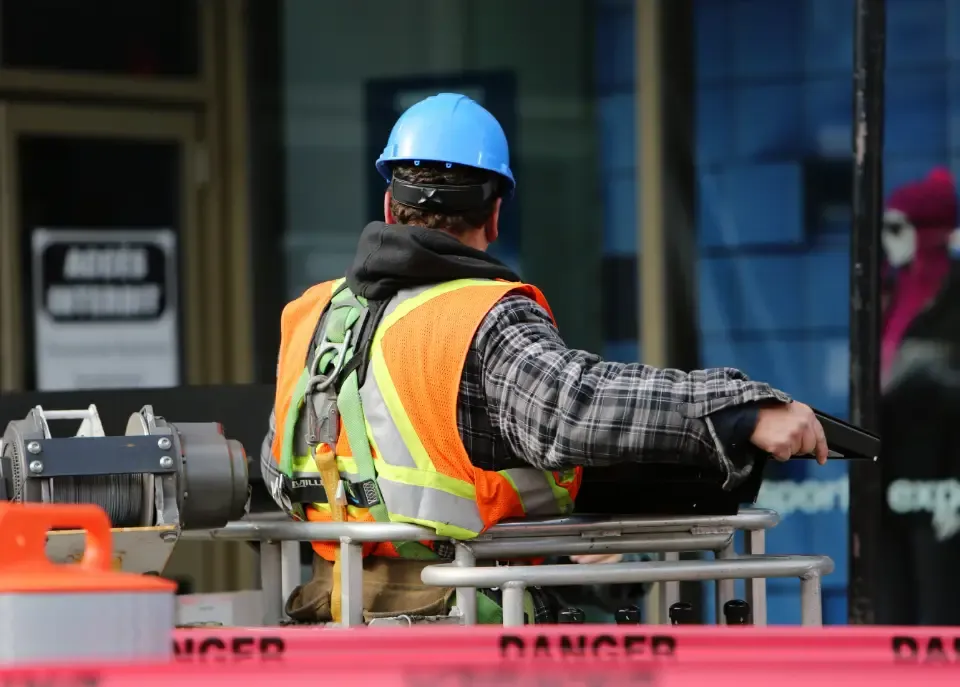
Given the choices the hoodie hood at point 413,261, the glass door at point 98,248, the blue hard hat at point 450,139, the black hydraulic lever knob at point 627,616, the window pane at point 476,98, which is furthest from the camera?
the glass door at point 98,248

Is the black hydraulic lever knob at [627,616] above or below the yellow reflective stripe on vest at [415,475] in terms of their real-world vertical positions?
below

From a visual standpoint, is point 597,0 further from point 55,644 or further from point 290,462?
point 55,644

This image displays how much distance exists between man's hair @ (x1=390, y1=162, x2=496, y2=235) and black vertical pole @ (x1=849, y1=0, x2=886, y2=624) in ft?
4.27

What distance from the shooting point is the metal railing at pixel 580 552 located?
320 centimetres

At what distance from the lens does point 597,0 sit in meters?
7.66

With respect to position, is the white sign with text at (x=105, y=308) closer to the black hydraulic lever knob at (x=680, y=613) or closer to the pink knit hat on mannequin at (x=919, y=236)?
the pink knit hat on mannequin at (x=919, y=236)

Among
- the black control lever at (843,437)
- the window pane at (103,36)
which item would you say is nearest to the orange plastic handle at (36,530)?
the black control lever at (843,437)

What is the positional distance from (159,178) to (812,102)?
3140 mm

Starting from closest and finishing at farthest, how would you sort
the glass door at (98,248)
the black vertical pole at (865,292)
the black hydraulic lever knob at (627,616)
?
the black hydraulic lever knob at (627,616), the black vertical pole at (865,292), the glass door at (98,248)

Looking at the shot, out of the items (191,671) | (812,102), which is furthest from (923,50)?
(191,671)

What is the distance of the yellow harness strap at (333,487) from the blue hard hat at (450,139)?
710 mm

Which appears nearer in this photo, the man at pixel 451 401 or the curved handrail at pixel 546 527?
the man at pixel 451 401

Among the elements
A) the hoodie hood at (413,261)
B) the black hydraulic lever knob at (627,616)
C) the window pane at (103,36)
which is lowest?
the black hydraulic lever knob at (627,616)

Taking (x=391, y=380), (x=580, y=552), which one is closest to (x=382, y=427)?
(x=391, y=380)
